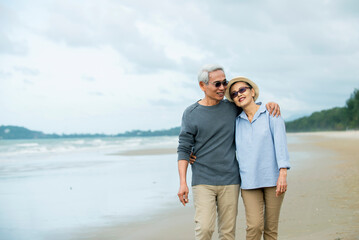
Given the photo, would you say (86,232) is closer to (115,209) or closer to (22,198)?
(115,209)

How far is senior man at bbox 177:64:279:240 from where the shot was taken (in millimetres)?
3277

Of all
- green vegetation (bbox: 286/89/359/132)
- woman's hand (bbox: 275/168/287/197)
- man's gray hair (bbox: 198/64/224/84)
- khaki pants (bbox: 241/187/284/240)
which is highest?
green vegetation (bbox: 286/89/359/132)

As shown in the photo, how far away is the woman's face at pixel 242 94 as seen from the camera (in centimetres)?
334

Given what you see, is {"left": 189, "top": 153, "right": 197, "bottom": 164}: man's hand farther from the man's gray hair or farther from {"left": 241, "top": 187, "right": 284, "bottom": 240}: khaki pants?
the man's gray hair

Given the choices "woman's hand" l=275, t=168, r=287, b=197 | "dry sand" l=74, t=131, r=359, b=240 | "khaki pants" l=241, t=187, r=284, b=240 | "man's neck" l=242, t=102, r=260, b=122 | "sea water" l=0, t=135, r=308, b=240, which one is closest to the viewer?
"woman's hand" l=275, t=168, r=287, b=197

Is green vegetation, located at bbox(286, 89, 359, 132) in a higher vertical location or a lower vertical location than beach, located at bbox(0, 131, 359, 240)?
higher

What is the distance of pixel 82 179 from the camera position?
35.6 feet

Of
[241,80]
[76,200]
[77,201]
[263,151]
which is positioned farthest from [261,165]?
[76,200]

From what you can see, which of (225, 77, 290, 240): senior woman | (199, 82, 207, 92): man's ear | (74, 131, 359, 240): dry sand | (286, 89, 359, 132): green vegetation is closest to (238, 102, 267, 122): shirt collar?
(225, 77, 290, 240): senior woman

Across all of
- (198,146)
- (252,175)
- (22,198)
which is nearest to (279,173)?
(252,175)

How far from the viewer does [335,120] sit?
86.7 m

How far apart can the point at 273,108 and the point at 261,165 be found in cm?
49

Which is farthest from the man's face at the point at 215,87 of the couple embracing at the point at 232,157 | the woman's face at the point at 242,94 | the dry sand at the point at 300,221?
the dry sand at the point at 300,221

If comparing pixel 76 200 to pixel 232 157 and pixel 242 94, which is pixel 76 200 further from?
Result: pixel 242 94
